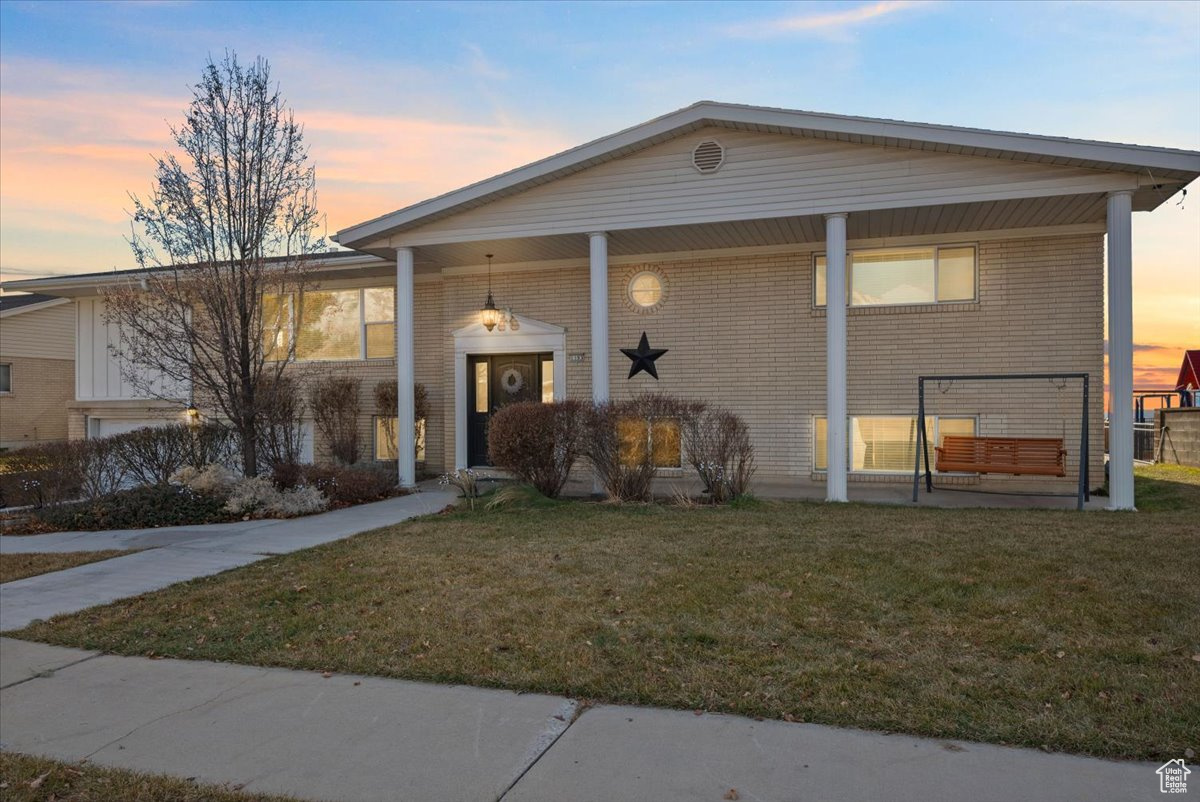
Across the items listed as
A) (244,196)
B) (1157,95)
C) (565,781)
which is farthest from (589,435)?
(1157,95)

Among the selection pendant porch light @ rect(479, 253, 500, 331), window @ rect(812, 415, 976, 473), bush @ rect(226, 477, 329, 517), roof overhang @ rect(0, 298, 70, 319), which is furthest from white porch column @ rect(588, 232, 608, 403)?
roof overhang @ rect(0, 298, 70, 319)

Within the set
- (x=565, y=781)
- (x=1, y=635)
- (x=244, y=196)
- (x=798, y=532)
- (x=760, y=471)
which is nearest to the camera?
(x=565, y=781)

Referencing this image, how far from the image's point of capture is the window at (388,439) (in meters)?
14.2

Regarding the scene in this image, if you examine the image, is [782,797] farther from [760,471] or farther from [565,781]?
[760,471]

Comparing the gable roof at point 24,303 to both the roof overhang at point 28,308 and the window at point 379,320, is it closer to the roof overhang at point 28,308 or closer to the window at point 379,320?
the roof overhang at point 28,308

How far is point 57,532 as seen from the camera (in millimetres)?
9398

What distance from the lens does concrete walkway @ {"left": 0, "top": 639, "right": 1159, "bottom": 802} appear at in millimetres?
2762

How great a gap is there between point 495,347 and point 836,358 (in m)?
6.23

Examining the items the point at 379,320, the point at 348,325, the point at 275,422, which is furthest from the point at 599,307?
the point at 348,325

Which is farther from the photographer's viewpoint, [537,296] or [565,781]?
[537,296]

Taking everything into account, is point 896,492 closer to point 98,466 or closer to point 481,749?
point 481,749

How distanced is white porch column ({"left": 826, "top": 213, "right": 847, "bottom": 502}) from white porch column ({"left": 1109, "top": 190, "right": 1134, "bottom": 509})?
3079mm

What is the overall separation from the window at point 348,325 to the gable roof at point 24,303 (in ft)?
38.1

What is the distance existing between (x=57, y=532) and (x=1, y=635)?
5204 millimetres
